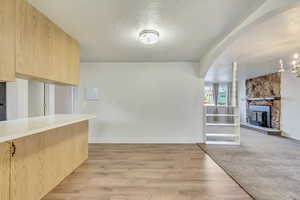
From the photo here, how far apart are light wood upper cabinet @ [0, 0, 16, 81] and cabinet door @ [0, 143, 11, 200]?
631 millimetres

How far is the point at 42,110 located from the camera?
4.68m

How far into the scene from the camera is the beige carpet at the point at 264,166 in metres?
2.38

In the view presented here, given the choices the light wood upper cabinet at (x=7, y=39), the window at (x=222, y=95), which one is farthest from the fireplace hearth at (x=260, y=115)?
the light wood upper cabinet at (x=7, y=39)

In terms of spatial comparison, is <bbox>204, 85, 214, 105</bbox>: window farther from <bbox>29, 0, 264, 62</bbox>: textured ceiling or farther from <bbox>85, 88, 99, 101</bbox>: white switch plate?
<bbox>85, 88, 99, 101</bbox>: white switch plate

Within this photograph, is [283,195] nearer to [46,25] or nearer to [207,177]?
[207,177]

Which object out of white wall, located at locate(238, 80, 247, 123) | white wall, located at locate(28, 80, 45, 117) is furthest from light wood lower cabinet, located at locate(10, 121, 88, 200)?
white wall, located at locate(238, 80, 247, 123)

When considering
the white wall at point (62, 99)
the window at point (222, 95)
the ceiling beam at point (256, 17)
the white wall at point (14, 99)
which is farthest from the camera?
the window at point (222, 95)

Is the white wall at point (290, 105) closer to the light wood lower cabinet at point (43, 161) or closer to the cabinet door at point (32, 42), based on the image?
the light wood lower cabinet at point (43, 161)

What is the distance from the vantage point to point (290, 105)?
603 centimetres

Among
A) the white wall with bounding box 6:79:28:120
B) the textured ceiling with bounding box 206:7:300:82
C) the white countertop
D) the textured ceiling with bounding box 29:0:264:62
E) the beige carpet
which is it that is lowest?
the beige carpet

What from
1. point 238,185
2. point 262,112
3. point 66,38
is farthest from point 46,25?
point 262,112

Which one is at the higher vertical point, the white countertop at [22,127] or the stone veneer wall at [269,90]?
the stone veneer wall at [269,90]

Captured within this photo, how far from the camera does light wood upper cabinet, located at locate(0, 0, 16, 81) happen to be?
1593mm

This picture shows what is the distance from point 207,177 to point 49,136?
2.38 m
